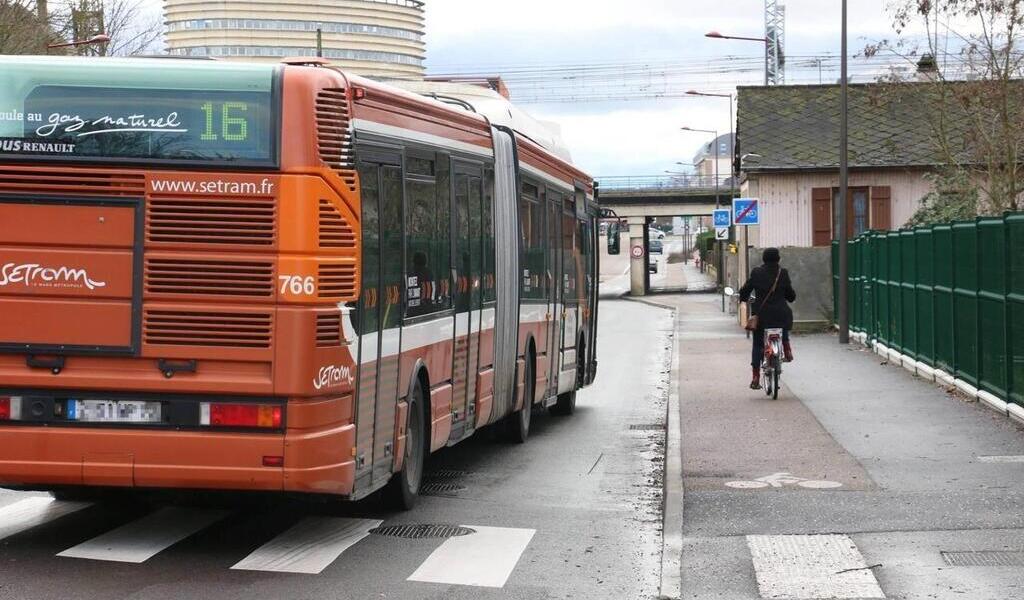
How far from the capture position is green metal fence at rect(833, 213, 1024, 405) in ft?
48.9

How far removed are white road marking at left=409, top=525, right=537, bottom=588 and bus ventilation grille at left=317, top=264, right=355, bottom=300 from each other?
63.4 inches

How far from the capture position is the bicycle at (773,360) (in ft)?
60.5

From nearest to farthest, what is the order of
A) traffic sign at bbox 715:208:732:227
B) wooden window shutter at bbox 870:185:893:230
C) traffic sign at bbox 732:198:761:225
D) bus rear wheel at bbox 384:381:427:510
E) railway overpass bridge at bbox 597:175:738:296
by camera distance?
bus rear wheel at bbox 384:381:427:510, traffic sign at bbox 732:198:761:225, traffic sign at bbox 715:208:732:227, wooden window shutter at bbox 870:185:893:230, railway overpass bridge at bbox 597:175:738:296

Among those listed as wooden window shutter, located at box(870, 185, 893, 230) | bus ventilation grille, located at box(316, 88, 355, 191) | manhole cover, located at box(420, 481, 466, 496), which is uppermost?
wooden window shutter, located at box(870, 185, 893, 230)

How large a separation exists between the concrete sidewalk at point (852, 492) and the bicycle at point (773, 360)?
9.0 inches

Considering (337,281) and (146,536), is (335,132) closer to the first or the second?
(337,281)

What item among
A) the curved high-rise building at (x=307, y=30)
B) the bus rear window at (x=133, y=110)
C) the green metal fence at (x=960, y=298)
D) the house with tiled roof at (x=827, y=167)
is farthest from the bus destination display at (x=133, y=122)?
the curved high-rise building at (x=307, y=30)

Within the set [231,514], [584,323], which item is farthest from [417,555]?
[584,323]

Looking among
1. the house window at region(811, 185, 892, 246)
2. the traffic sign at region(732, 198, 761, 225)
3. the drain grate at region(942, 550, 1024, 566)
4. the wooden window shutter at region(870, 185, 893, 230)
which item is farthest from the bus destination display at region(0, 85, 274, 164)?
the wooden window shutter at region(870, 185, 893, 230)

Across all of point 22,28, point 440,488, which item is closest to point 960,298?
point 440,488

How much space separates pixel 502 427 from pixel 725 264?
170 ft

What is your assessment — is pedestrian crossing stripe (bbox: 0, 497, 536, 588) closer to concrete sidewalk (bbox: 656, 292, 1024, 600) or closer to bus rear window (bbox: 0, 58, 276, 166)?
concrete sidewalk (bbox: 656, 292, 1024, 600)

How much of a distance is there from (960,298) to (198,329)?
11.7 meters

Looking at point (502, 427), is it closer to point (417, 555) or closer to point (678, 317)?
point (417, 555)
